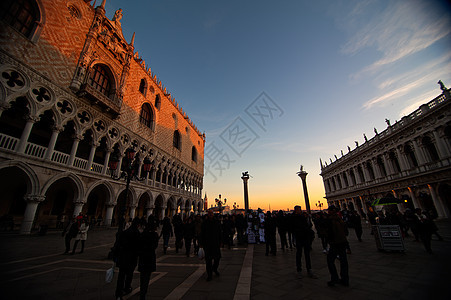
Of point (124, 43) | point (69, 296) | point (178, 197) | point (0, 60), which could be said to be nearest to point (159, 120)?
point (124, 43)

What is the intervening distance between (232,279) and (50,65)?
51.9 feet

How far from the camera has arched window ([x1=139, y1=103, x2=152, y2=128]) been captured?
20.6 meters

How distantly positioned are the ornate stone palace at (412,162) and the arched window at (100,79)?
21.6 metres

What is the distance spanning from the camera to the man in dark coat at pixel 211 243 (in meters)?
4.12

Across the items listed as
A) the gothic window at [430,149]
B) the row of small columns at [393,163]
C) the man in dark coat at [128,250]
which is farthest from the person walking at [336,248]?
the gothic window at [430,149]

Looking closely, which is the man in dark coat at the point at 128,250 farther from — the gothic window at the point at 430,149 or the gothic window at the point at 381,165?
the gothic window at the point at 381,165

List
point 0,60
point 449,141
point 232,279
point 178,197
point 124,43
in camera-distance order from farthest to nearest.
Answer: point 178,197 → point 124,43 → point 449,141 → point 0,60 → point 232,279

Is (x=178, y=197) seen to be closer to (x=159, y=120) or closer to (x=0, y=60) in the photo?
(x=159, y=120)

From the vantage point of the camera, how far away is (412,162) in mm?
19266

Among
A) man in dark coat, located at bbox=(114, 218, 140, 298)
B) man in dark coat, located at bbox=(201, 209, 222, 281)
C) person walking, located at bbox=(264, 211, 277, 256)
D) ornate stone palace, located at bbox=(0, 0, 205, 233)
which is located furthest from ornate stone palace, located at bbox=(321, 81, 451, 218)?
ornate stone palace, located at bbox=(0, 0, 205, 233)

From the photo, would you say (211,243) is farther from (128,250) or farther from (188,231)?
(188,231)

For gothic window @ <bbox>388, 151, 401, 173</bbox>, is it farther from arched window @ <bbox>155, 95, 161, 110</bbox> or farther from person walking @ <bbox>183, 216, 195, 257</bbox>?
arched window @ <bbox>155, 95, 161, 110</bbox>

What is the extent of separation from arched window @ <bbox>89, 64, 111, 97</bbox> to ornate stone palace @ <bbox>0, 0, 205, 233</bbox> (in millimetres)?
84

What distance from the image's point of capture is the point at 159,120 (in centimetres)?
2272
